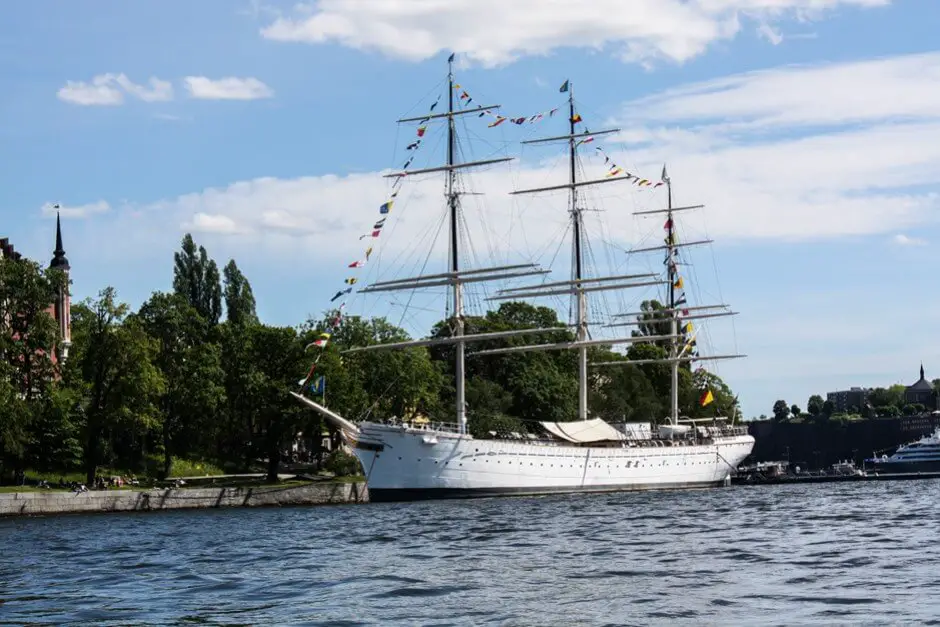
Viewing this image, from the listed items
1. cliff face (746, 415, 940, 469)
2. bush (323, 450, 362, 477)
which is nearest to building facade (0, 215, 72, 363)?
bush (323, 450, 362, 477)

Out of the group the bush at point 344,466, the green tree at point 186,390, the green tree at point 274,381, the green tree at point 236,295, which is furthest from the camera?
the green tree at point 236,295

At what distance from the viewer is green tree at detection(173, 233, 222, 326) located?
120000 millimetres

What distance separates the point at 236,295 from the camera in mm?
120688

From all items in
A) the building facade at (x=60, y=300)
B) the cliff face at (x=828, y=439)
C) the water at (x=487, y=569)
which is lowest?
the water at (x=487, y=569)

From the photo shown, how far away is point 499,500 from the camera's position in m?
85.0

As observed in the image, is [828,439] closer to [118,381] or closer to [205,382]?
[205,382]

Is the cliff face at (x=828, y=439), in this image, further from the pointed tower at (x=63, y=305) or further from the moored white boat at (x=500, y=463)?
the pointed tower at (x=63, y=305)

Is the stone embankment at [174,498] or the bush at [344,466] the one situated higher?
the bush at [344,466]

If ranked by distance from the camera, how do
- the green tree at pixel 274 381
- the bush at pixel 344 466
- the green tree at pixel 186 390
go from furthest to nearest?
the bush at pixel 344 466 < the green tree at pixel 274 381 < the green tree at pixel 186 390

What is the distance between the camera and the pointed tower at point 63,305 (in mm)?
99812

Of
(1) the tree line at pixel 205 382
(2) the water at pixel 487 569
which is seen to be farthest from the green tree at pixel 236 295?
(2) the water at pixel 487 569

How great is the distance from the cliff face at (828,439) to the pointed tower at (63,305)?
9646cm

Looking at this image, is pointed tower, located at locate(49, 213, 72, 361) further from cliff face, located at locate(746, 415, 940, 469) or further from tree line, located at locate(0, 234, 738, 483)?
cliff face, located at locate(746, 415, 940, 469)

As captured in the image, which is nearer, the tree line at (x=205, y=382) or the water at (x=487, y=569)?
the water at (x=487, y=569)
